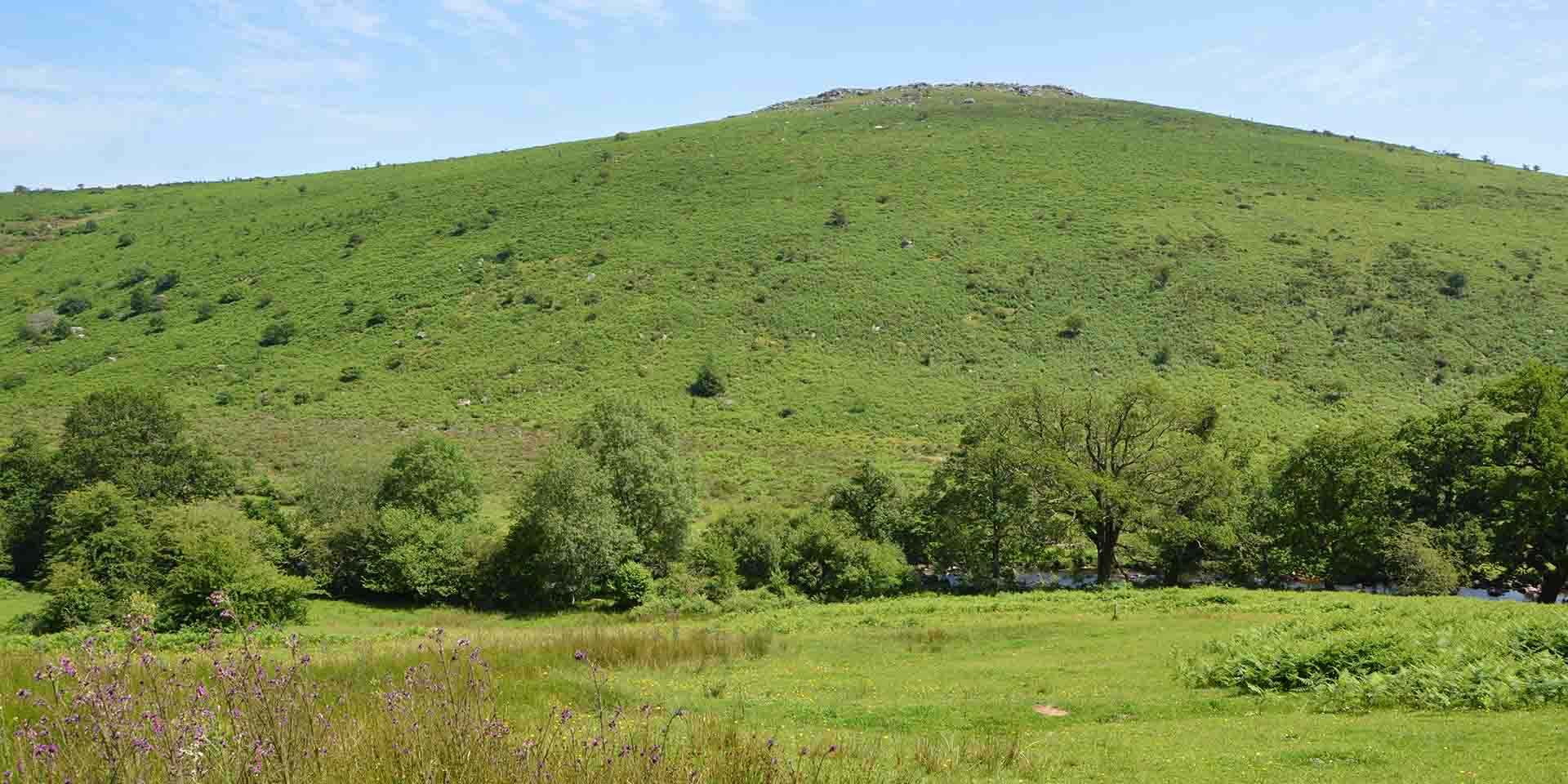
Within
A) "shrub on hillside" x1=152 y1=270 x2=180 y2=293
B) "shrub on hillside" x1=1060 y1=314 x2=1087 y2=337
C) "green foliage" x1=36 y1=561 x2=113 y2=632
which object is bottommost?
"green foliage" x1=36 y1=561 x2=113 y2=632

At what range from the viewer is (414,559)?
127 feet

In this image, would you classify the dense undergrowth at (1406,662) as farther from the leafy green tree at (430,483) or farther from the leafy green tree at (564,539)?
the leafy green tree at (430,483)

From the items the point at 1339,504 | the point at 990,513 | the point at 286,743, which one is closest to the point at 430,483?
the point at 990,513

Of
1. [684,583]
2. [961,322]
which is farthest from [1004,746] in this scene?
[961,322]

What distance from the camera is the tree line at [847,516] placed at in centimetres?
3597

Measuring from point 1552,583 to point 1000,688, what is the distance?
27957mm

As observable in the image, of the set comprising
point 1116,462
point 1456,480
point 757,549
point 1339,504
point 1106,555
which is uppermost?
point 1456,480

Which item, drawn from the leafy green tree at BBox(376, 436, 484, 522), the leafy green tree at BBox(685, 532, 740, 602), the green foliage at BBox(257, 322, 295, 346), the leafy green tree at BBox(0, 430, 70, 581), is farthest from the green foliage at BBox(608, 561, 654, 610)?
the green foliage at BBox(257, 322, 295, 346)

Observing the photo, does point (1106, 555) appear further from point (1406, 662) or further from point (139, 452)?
point (139, 452)

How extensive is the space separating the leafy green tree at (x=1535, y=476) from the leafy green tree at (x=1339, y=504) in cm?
365

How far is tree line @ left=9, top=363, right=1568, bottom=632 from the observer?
3597 centimetres

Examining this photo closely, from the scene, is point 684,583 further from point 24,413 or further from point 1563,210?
point 1563,210

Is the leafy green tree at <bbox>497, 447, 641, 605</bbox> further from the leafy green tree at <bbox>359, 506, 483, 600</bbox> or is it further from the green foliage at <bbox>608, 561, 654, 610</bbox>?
the leafy green tree at <bbox>359, 506, 483, 600</bbox>

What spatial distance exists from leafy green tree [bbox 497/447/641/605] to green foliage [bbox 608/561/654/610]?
428 millimetres
